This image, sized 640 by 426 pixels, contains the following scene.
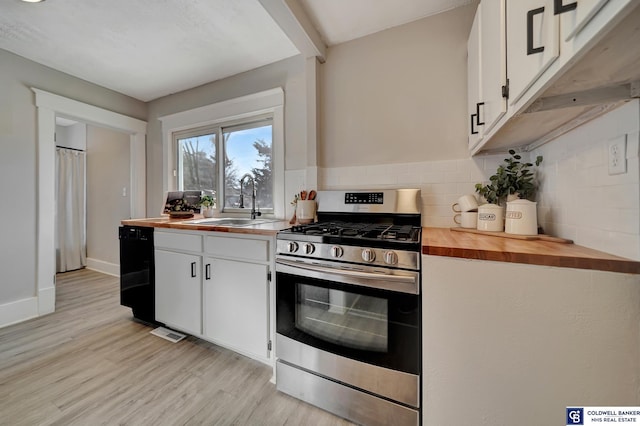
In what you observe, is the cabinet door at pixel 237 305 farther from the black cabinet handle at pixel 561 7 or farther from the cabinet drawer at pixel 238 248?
the black cabinet handle at pixel 561 7

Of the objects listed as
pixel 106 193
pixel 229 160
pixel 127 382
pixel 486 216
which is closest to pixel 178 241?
pixel 127 382

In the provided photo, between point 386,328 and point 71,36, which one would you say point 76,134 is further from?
point 386,328

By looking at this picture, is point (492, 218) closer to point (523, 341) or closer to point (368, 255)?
point (523, 341)

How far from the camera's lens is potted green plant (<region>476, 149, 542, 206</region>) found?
1.34 meters

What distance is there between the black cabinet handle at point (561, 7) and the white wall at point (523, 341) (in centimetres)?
75

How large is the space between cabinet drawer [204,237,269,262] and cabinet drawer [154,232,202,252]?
0.34 ft

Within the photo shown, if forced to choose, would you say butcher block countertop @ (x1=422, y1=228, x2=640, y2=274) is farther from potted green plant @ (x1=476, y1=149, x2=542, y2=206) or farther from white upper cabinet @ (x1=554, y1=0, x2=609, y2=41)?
white upper cabinet @ (x1=554, y1=0, x2=609, y2=41)

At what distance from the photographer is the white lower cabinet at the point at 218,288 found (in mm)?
1498

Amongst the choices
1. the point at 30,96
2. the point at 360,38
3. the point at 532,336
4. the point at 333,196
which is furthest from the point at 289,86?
the point at 30,96

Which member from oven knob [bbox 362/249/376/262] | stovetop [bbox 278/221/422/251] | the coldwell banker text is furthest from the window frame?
the coldwell banker text

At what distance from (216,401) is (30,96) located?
10.6 feet

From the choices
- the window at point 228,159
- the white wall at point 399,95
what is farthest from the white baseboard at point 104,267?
the white wall at point 399,95

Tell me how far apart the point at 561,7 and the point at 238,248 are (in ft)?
5.49

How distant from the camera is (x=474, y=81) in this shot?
1378 millimetres
